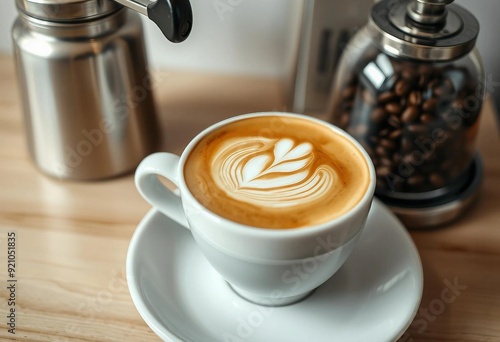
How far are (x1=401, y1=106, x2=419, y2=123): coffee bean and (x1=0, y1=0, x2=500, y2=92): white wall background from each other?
0.19m

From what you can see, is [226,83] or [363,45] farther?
[226,83]

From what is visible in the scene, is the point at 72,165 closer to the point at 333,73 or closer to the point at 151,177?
the point at 151,177

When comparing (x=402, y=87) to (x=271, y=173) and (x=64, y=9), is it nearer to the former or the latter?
(x=271, y=173)

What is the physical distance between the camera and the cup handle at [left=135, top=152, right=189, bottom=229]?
1.48ft

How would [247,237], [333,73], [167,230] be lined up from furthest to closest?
[333,73] < [167,230] < [247,237]

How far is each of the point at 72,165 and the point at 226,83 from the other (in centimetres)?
24

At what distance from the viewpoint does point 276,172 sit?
1.46 ft

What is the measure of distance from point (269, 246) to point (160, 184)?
0.13 m

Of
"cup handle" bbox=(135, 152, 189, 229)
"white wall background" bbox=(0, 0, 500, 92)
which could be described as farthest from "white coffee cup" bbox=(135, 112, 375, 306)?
"white wall background" bbox=(0, 0, 500, 92)

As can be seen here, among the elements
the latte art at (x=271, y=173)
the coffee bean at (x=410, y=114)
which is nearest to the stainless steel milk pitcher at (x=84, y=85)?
the latte art at (x=271, y=173)

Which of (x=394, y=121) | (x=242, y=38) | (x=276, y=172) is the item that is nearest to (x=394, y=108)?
(x=394, y=121)

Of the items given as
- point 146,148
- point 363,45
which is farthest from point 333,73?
point 146,148

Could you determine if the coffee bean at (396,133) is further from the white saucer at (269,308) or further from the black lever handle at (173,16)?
the black lever handle at (173,16)

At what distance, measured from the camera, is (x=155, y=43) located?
758 mm
